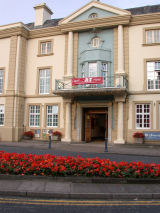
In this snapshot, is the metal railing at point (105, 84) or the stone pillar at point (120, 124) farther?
the metal railing at point (105, 84)

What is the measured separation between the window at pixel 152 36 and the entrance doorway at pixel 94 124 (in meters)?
7.39

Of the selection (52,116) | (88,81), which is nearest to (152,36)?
(88,81)

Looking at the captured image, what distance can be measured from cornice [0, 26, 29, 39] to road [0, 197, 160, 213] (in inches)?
746

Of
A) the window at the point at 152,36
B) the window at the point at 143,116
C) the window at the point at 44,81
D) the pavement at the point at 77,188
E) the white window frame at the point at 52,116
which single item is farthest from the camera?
the window at the point at 44,81

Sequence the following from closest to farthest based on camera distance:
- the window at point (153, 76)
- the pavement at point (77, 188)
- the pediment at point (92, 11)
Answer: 1. the pavement at point (77, 188)
2. the window at point (153, 76)
3. the pediment at point (92, 11)

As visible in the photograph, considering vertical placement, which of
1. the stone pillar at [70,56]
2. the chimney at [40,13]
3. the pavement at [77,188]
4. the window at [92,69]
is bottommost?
the pavement at [77,188]

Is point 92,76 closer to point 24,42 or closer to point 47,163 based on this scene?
point 24,42

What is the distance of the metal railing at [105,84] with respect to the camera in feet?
58.0

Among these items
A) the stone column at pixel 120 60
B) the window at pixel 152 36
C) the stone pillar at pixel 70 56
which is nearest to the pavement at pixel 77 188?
the stone column at pixel 120 60

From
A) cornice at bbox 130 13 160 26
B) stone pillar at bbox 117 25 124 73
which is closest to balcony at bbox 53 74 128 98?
stone pillar at bbox 117 25 124 73

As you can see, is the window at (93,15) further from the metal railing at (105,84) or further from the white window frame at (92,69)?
the metal railing at (105,84)

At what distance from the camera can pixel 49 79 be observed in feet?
69.3

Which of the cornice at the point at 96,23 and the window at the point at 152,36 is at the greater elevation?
the cornice at the point at 96,23
